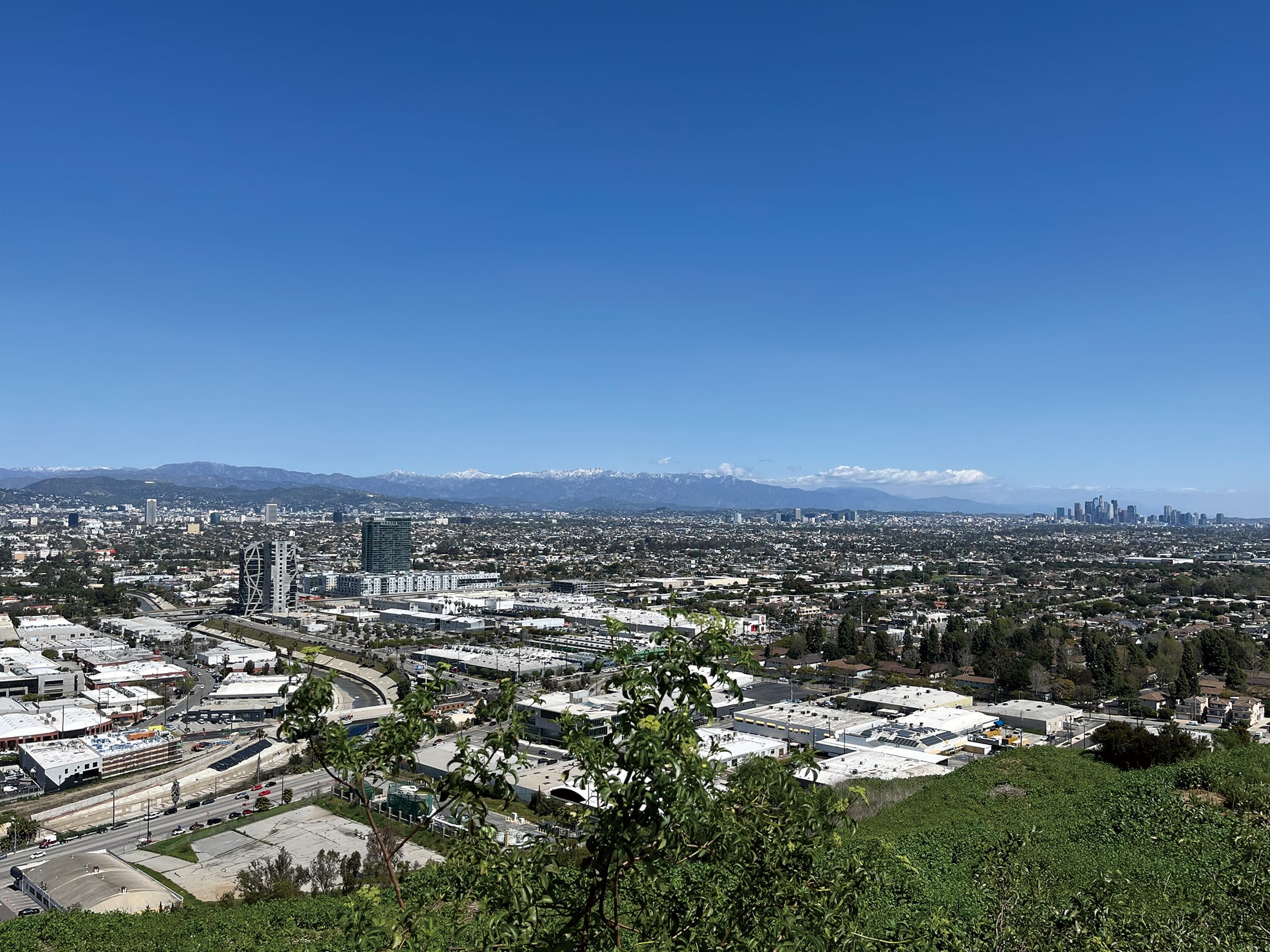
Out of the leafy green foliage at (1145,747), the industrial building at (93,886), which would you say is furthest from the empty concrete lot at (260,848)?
the leafy green foliage at (1145,747)

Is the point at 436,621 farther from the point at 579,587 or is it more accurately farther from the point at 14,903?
the point at 14,903

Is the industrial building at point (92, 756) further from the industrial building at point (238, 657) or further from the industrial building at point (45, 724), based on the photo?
the industrial building at point (238, 657)

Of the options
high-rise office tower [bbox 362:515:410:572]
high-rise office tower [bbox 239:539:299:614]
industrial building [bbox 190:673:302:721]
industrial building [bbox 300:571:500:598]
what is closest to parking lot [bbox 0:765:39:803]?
industrial building [bbox 190:673:302:721]

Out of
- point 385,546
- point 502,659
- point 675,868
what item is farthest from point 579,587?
point 675,868

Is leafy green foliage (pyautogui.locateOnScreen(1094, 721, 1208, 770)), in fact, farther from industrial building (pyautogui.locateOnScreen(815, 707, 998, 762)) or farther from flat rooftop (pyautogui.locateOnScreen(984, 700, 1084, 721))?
flat rooftop (pyautogui.locateOnScreen(984, 700, 1084, 721))

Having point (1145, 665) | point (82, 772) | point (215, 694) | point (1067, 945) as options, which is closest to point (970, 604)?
point (1145, 665)

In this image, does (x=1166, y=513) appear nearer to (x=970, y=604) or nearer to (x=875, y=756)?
(x=970, y=604)
